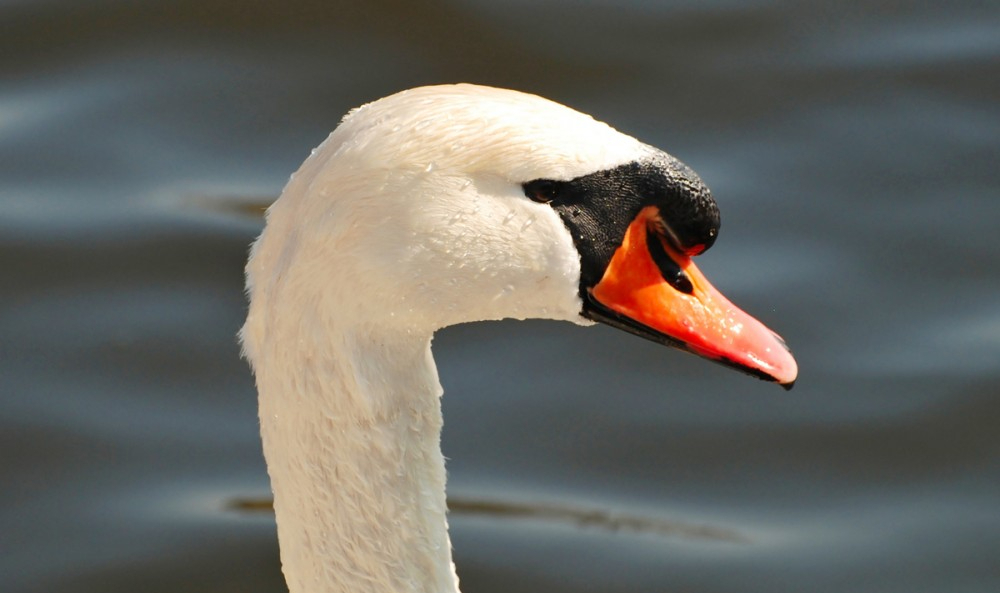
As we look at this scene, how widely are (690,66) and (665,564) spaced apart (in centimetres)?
255

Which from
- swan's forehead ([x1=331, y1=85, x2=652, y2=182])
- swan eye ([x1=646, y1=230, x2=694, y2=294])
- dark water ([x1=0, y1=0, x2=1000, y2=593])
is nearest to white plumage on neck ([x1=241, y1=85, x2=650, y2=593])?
swan's forehead ([x1=331, y1=85, x2=652, y2=182])

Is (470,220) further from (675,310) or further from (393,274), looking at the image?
(675,310)

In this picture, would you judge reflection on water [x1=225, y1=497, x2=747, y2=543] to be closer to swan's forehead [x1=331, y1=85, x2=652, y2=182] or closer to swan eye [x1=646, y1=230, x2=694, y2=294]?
swan eye [x1=646, y1=230, x2=694, y2=294]

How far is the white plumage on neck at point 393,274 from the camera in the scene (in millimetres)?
2811

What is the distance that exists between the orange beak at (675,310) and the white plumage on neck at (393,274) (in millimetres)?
90

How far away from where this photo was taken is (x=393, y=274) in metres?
2.85

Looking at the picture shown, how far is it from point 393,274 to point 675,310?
59 centimetres

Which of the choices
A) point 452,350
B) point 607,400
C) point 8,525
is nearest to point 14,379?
point 8,525

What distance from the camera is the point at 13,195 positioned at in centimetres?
609

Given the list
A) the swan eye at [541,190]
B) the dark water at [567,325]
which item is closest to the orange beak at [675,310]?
the swan eye at [541,190]

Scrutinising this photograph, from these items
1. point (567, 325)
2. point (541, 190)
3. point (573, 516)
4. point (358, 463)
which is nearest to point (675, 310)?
point (541, 190)

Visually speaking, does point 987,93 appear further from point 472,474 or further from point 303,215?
point 303,215

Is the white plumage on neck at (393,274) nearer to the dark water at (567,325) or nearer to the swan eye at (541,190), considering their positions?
the swan eye at (541,190)

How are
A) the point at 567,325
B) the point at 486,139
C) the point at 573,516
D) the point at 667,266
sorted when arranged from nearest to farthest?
the point at 486,139 → the point at 667,266 → the point at 573,516 → the point at 567,325
